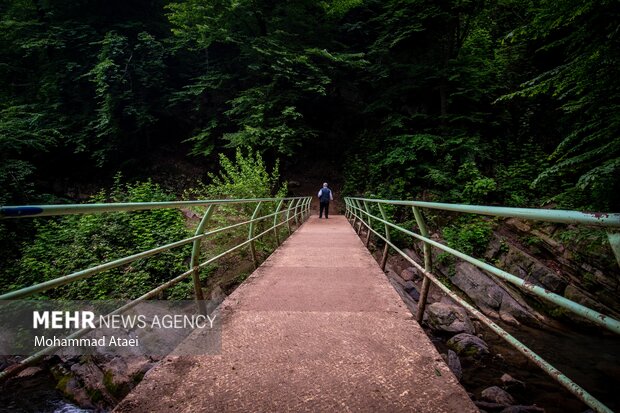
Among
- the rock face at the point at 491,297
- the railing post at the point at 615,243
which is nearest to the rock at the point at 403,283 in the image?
the rock face at the point at 491,297

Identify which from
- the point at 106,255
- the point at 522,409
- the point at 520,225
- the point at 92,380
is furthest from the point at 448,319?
the point at 106,255

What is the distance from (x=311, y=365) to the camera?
5.92 feet

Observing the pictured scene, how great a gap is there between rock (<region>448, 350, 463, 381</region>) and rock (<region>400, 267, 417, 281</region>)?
13.4 ft

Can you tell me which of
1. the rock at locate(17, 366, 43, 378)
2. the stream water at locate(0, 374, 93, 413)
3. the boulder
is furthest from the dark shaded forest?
the stream water at locate(0, 374, 93, 413)

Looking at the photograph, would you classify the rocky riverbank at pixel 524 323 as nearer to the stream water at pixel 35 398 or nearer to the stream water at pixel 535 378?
the stream water at pixel 535 378

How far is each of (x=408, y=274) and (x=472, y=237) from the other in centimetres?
236

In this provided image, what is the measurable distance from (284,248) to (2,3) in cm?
2294

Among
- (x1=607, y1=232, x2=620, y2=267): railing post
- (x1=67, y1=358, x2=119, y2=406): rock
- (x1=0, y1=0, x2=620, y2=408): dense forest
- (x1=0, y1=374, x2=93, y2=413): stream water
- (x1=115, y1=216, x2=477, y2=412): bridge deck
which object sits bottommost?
(x1=0, y1=374, x2=93, y2=413): stream water

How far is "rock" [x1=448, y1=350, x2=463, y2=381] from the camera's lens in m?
4.13

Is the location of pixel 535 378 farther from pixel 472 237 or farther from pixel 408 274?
pixel 472 237

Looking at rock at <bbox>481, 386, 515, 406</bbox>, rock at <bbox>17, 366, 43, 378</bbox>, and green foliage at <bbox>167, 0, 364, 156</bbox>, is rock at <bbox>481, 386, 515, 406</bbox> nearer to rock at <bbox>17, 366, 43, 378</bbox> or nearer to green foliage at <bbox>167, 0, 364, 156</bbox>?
rock at <bbox>17, 366, 43, 378</bbox>

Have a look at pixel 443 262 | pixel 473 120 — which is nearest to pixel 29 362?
pixel 443 262

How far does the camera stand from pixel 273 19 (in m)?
13.8

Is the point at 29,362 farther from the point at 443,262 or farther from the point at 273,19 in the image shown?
the point at 273,19
